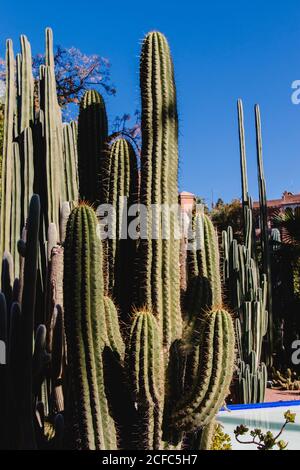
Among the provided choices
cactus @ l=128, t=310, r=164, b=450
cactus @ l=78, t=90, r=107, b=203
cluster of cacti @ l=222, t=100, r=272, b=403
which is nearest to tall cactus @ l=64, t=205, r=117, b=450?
cactus @ l=128, t=310, r=164, b=450

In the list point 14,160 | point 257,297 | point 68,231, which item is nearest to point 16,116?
point 14,160

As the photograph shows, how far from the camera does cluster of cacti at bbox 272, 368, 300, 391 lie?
8727mm

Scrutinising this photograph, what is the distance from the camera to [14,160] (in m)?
4.35

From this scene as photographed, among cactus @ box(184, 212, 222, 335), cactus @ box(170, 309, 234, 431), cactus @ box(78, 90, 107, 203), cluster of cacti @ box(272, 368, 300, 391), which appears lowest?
cluster of cacti @ box(272, 368, 300, 391)

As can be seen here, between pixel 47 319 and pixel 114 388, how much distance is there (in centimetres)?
85

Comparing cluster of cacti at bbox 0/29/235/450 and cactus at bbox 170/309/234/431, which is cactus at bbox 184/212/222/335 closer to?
cluster of cacti at bbox 0/29/235/450

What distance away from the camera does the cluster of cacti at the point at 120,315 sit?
266cm

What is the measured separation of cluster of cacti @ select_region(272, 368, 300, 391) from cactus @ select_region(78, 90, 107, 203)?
20.0 ft

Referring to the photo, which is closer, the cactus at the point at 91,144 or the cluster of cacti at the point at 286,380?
the cactus at the point at 91,144

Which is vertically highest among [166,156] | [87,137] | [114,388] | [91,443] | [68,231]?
[87,137]

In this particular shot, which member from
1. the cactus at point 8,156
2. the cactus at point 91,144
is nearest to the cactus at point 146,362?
the cactus at point 91,144

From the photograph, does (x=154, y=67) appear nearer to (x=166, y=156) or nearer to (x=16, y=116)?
(x=166, y=156)

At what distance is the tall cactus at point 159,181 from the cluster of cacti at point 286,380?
20.7 ft

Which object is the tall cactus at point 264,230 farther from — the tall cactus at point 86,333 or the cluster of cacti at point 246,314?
the tall cactus at point 86,333
